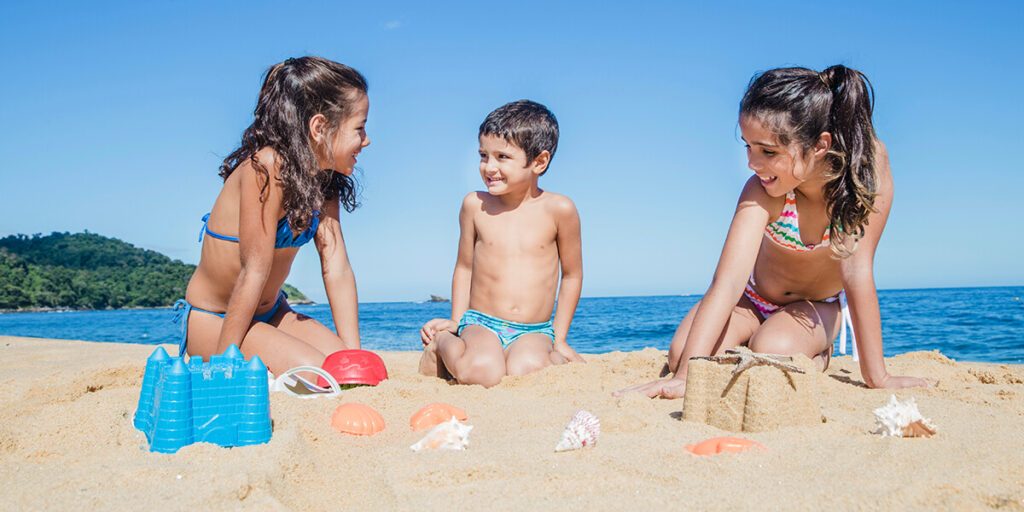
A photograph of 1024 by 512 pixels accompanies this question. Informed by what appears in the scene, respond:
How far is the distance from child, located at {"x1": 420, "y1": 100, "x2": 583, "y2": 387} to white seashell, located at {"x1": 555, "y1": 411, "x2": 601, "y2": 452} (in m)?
1.96

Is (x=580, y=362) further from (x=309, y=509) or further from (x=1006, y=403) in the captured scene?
(x=309, y=509)

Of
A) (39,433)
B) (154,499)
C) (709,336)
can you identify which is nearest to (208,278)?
(39,433)

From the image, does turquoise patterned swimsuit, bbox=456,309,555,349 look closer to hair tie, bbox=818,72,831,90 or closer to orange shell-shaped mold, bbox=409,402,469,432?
orange shell-shaped mold, bbox=409,402,469,432

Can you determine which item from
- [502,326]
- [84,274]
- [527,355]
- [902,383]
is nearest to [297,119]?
[502,326]

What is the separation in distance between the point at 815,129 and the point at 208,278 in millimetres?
3514

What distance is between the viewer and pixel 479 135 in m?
4.82

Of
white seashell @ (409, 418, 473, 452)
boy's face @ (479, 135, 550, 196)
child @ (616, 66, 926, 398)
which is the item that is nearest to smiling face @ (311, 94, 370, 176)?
boy's face @ (479, 135, 550, 196)

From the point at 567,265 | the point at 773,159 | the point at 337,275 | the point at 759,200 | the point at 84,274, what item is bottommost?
the point at 84,274

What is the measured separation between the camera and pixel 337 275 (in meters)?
4.75

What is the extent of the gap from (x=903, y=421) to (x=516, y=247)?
271cm

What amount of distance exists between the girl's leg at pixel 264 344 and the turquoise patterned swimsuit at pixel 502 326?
3.10 feet

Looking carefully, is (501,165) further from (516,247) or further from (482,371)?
(482,371)

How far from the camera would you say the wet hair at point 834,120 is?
3531mm

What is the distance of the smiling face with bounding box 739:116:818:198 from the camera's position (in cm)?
357
